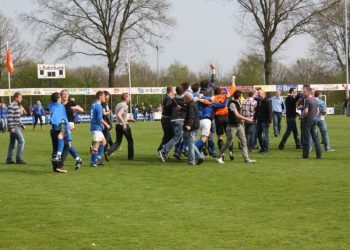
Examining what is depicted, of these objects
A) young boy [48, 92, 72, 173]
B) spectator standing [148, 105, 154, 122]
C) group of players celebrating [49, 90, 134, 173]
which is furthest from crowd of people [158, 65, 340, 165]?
spectator standing [148, 105, 154, 122]

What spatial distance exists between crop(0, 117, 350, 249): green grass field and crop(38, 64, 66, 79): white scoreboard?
40925 mm

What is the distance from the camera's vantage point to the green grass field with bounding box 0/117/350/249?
6.86 m

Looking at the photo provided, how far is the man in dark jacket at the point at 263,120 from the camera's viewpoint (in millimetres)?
16781

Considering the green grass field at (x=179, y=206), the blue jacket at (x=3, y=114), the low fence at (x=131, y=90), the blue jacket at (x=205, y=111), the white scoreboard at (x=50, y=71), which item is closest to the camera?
the green grass field at (x=179, y=206)

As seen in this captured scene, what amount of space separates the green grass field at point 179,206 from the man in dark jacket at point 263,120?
7.60 feet

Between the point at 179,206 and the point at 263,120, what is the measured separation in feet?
28.0

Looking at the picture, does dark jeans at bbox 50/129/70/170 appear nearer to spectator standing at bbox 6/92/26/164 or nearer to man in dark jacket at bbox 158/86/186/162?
spectator standing at bbox 6/92/26/164

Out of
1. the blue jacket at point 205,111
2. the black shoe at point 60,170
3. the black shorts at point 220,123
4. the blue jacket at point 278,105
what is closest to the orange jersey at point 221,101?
the black shorts at point 220,123

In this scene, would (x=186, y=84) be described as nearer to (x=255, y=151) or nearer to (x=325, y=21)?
(x=255, y=151)

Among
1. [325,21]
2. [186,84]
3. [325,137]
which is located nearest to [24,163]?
[186,84]

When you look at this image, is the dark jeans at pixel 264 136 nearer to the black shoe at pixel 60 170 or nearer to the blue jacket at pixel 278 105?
the blue jacket at pixel 278 105

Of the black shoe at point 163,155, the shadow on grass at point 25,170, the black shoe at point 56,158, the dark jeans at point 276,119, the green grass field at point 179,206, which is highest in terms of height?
the dark jeans at point 276,119

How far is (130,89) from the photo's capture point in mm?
54562

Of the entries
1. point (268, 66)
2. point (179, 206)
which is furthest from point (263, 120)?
point (268, 66)
